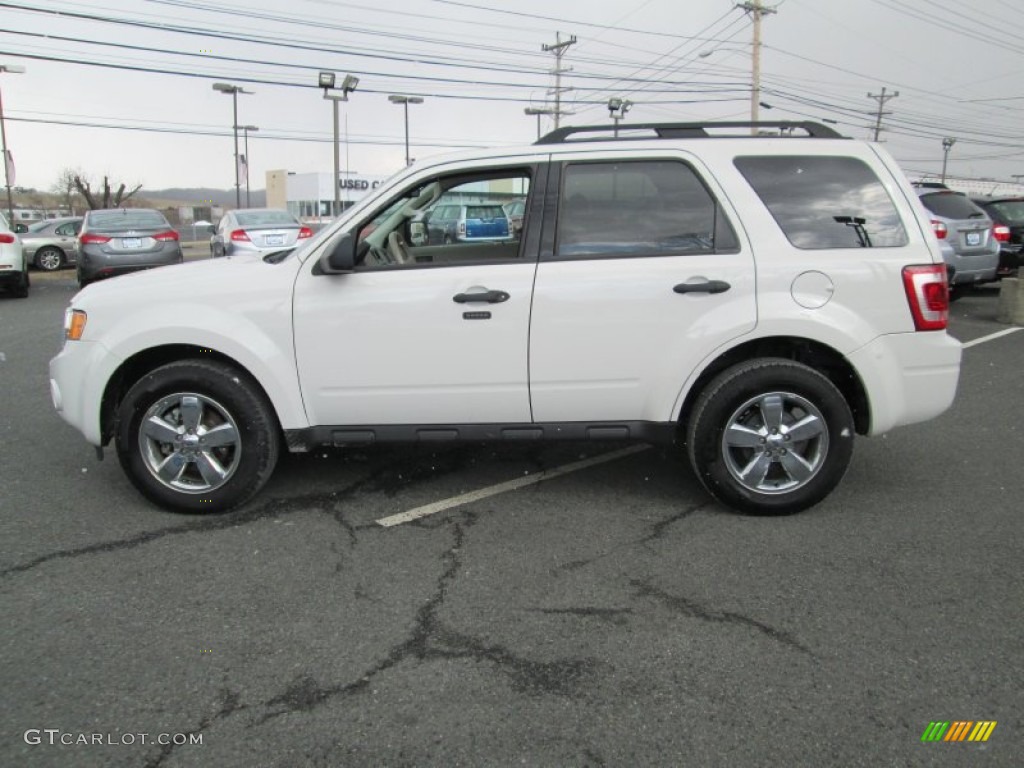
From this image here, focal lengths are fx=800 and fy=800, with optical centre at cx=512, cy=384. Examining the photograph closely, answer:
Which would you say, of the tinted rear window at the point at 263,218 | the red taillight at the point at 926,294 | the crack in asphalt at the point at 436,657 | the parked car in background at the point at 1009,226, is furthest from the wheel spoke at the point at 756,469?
the tinted rear window at the point at 263,218

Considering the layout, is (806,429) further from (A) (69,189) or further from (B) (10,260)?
(A) (69,189)

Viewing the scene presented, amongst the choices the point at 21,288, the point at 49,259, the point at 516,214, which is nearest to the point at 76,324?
the point at 516,214

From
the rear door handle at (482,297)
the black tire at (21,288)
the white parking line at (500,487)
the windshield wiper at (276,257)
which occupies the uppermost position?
the windshield wiper at (276,257)

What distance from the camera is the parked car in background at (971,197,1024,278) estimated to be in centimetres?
1229

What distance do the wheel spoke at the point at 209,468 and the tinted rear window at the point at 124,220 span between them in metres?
12.5

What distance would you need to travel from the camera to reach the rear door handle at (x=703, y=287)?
400 centimetres

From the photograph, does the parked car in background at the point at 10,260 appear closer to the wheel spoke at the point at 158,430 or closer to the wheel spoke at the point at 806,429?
the wheel spoke at the point at 158,430

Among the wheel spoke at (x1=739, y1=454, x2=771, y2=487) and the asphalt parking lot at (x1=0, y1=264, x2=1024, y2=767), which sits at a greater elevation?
the wheel spoke at (x1=739, y1=454, x2=771, y2=487)

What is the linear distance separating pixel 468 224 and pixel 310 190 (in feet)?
248

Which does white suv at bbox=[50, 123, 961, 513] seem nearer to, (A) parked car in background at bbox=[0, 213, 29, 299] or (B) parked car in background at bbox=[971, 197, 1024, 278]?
(B) parked car in background at bbox=[971, 197, 1024, 278]

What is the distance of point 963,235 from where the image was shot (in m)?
11.2

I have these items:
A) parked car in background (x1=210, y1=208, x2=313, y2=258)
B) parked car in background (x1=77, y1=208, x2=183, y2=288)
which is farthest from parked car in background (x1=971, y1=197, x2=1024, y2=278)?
parked car in background (x1=77, y1=208, x2=183, y2=288)

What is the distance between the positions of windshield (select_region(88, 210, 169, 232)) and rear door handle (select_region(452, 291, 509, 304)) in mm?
13091

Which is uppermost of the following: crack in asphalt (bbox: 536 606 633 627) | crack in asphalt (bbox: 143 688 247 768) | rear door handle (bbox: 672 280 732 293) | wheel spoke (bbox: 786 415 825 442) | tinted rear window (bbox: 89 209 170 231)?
tinted rear window (bbox: 89 209 170 231)
